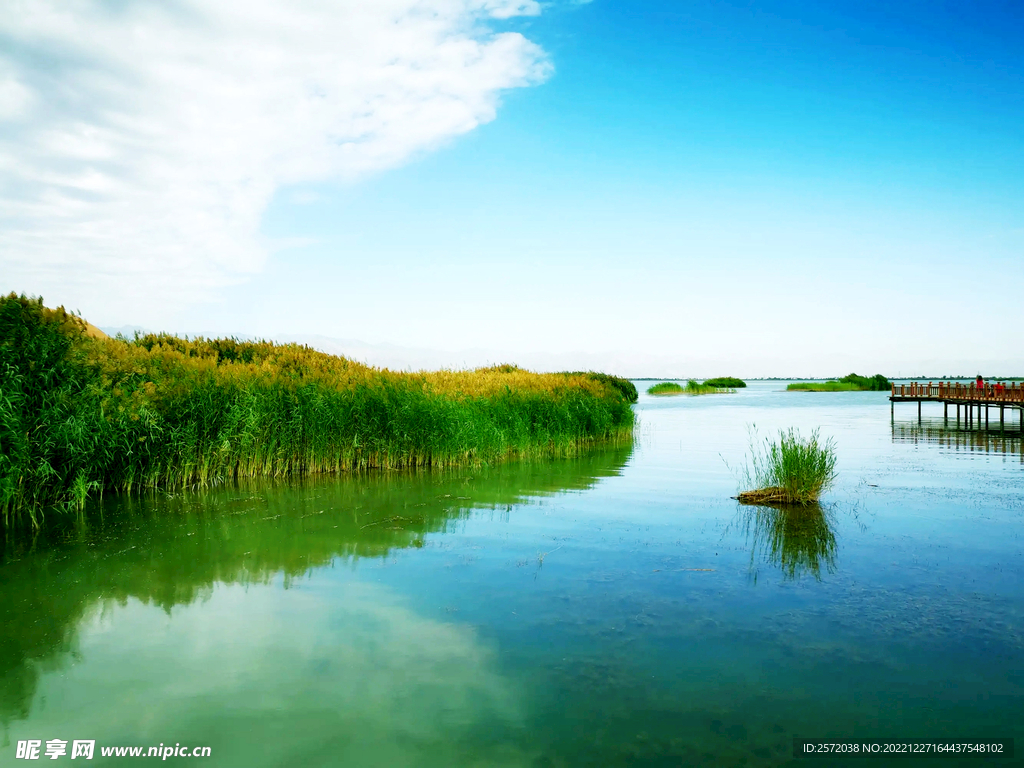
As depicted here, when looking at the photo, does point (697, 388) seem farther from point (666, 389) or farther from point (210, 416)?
point (210, 416)

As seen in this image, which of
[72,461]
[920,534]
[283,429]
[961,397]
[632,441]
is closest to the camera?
[920,534]

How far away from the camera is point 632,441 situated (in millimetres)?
23141

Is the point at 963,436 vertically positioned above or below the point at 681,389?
below

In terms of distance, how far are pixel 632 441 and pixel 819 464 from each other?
11779mm

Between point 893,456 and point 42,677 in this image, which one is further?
point 893,456

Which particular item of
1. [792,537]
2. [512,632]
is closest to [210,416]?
[512,632]

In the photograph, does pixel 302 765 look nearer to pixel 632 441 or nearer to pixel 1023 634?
pixel 1023 634

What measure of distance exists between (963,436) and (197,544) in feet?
94.9

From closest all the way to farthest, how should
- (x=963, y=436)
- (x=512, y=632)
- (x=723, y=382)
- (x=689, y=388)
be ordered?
(x=512, y=632)
(x=963, y=436)
(x=689, y=388)
(x=723, y=382)

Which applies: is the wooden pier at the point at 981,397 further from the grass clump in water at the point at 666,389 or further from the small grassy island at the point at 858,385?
the small grassy island at the point at 858,385

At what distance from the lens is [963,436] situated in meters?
26.9

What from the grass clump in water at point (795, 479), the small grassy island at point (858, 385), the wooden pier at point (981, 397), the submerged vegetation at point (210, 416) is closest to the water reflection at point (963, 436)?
the wooden pier at point (981, 397)

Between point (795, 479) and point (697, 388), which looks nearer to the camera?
point (795, 479)

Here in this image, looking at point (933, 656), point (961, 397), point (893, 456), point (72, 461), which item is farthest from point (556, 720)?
point (961, 397)
